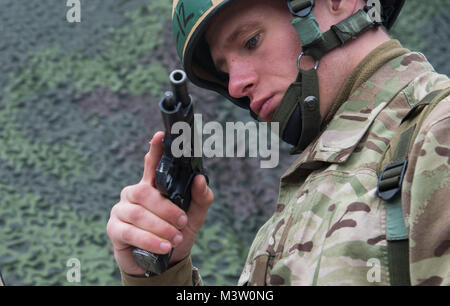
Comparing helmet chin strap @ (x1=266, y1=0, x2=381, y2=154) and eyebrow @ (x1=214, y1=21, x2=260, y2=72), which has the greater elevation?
eyebrow @ (x1=214, y1=21, x2=260, y2=72)

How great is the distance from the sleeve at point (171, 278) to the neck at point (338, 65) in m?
0.99

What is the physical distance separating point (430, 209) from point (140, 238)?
1.12 meters

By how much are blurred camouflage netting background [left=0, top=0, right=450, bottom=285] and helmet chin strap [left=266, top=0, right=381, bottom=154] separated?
10.9 ft

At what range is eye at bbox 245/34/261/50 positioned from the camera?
Result: 248 cm

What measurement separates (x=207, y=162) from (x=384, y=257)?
483cm

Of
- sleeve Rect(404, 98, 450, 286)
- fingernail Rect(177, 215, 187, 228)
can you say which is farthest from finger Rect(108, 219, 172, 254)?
sleeve Rect(404, 98, 450, 286)

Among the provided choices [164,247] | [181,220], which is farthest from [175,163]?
[164,247]

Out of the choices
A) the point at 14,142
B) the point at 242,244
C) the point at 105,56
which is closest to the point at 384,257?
the point at 242,244

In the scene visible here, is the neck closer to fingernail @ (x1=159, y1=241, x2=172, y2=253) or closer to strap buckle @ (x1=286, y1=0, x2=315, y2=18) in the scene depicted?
strap buckle @ (x1=286, y1=0, x2=315, y2=18)

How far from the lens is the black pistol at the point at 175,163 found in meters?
2.08

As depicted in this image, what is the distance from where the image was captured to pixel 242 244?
5895 mm

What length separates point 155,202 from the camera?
2271 millimetres

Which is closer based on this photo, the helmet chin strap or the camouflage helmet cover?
the helmet chin strap
